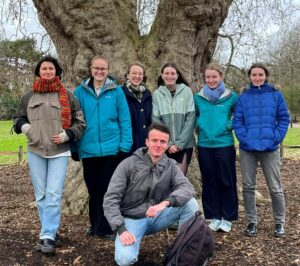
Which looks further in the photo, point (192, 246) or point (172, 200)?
point (172, 200)

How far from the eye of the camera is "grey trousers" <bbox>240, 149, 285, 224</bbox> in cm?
560

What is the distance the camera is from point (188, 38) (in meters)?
7.38

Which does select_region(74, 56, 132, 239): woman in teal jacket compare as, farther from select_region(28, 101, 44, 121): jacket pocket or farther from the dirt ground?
the dirt ground

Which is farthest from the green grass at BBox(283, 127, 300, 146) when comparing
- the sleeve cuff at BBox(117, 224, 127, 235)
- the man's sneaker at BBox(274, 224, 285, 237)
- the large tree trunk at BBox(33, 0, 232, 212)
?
the sleeve cuff at BBox(117, 224, 127, 235)

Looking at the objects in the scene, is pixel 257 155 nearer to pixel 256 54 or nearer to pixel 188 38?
pixel 188 38

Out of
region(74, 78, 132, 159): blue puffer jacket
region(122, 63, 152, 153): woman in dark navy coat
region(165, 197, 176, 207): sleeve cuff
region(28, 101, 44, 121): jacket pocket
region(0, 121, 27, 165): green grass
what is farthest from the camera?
region(0, 121, 27, 165): green grass

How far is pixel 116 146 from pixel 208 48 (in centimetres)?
330

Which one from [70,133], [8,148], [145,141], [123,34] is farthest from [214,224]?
[8,148]

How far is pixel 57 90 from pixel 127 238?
1.89 metres

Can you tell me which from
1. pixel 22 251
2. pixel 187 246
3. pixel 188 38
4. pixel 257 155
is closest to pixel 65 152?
pixel 22 251

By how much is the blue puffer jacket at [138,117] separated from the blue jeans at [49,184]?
35.4 inches

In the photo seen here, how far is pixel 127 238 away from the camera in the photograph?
423cm

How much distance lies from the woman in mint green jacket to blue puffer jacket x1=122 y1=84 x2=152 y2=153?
0.11 metres

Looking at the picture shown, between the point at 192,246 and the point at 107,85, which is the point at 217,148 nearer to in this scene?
the point at 107,85
